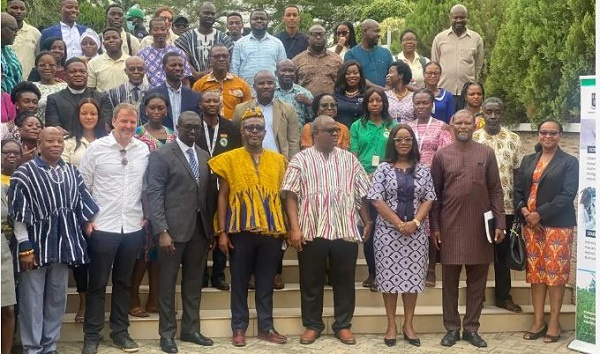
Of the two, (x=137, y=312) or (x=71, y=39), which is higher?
(x=71, y=39)

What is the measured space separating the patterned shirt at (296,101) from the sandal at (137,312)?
250 cm

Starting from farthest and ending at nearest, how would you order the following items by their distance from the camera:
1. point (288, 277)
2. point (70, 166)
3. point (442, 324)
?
point (288, 277), point (442, 324), point (70, 166)

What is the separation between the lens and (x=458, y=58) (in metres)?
9.66

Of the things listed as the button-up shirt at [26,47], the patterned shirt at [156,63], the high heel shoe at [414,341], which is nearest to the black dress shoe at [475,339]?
the high heel shoe at [414,341]

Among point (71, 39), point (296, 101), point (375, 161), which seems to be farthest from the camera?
point (71, 39)

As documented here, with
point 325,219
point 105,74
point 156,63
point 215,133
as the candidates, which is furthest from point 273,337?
point 105,74

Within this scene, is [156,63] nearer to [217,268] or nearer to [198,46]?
[198,46]

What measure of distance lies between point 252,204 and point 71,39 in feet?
A: 14.5

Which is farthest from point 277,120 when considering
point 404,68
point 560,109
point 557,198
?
point 560,109

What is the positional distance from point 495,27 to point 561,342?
22.9ft

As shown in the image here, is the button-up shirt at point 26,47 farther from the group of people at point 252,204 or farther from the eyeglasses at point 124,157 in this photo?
the eyeglasses at point 124,157

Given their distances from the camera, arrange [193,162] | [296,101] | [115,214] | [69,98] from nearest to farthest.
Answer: [115,214]
[193,162]
[69,98]
[296,101]

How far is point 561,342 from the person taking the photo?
7.10 metres

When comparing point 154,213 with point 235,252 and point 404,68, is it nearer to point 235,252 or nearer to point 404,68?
point 235,252
